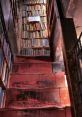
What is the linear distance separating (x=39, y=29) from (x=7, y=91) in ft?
9.48

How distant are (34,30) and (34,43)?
55 cm

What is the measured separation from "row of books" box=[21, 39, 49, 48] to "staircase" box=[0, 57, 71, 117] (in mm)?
584

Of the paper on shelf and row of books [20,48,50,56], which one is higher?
the paper on shelf

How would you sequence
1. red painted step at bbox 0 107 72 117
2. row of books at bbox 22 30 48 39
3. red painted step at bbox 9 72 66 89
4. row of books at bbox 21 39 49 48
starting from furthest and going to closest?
row of books at bbox 22 30 48 39 → row of books at bbox 21 39 49 48 → red painted step at bbox 9 72 66 89 → red painted step at bbox 0 107 72 117

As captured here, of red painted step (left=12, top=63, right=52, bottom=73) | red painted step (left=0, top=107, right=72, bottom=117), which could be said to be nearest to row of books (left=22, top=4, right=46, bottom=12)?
red painted step (left=12, top=63, right=52, bottom=73)

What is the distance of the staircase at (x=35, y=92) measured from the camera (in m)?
2.13

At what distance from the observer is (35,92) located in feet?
9.59

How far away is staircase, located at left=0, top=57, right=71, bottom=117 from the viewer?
7.00ft

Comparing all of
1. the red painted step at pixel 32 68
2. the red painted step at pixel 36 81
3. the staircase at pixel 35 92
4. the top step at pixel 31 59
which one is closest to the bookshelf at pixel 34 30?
the top step at pixel 31 59

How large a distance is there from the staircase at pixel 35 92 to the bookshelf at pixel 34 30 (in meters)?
0.41

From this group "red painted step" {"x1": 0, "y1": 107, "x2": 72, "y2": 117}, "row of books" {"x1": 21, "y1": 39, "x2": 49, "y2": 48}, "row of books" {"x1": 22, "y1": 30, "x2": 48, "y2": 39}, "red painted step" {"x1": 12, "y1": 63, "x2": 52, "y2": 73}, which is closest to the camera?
"red painted step" {"x1": 0, "y1": 107, "x2": 72, "y2": 117}

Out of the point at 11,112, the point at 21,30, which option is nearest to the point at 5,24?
the point at 11,112

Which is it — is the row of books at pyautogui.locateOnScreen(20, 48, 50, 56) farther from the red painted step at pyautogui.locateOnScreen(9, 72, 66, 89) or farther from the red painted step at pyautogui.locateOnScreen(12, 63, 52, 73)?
the red painted step at pyautogui.locateOnScreen(9, 72, 66, 89)

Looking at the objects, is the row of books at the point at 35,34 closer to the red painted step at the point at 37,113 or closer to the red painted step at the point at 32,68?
the red painted step at the point at 32,68
